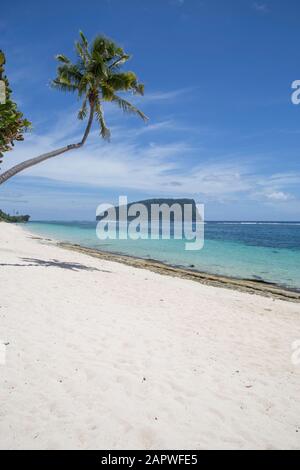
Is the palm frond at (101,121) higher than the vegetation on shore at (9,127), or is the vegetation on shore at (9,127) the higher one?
the palm frond at (101,121)

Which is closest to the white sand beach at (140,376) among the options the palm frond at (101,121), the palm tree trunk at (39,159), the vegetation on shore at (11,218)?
the palm tree trunk at (39,159)

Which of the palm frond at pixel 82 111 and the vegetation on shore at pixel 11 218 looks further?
the vegetation on shore at pixel 11 218

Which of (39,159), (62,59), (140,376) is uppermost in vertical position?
(62,59)

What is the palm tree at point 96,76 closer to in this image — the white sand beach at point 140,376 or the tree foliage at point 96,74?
the tree foliage at point 96,74

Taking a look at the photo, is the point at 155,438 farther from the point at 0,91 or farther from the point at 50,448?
the point at 0,91

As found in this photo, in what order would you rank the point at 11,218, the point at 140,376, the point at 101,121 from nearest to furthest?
1. the point at 140,376
2. the point at 101,121
3. the point at 11,218

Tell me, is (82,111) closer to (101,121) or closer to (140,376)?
Result: (101,121)

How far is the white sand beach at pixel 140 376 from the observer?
3.90 meters

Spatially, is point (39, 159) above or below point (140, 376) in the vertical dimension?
above

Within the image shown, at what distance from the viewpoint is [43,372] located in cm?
507

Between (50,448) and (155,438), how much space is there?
1.32 meters

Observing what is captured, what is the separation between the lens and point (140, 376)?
5.30m

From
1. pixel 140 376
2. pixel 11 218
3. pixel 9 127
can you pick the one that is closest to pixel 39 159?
pixel 9 127

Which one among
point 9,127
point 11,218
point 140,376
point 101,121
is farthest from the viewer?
point 11,218
